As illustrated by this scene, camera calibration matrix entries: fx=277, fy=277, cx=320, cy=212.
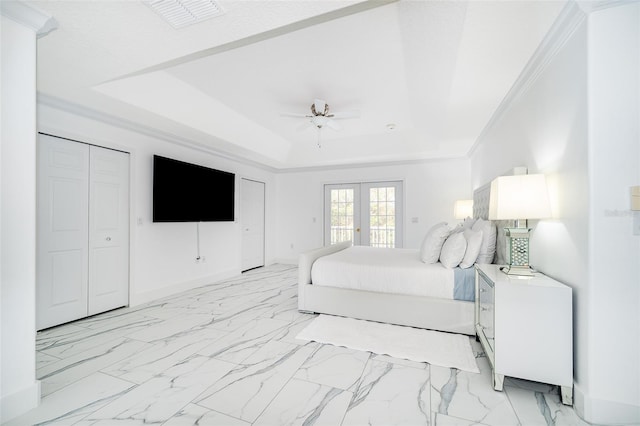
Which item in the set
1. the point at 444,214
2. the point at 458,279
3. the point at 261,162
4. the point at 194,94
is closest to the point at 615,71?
the point at 458,279

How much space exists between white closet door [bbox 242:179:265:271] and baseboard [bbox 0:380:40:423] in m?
4.03

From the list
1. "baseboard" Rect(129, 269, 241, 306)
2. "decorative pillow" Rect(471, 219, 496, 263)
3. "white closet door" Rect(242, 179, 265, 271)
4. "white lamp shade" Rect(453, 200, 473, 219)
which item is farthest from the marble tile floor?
"white closet door" Rect(242, 179, 265, 271)

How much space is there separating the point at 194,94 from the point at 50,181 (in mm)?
1735

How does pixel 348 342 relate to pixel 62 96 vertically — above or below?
below

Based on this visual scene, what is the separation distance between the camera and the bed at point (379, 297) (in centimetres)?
260

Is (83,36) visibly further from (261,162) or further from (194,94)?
(261,162)

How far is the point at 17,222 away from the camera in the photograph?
1.59 m

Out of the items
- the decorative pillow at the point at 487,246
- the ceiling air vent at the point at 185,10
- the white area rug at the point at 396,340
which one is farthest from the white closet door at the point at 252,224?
the decorative pillow at the point at 487,246

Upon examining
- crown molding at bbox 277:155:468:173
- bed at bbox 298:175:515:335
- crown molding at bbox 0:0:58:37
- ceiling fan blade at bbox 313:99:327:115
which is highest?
ceiling fan blade at bbox 313:99:327:115

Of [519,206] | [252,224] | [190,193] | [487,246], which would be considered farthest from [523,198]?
[252,224]

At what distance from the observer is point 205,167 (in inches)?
172

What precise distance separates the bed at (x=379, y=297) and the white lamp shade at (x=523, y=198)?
91 centimetres

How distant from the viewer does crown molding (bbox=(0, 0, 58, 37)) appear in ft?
4.92

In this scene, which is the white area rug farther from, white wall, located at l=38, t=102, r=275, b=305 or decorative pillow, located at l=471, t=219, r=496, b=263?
white wall, located at l=38, t=102, r=275, b=305
